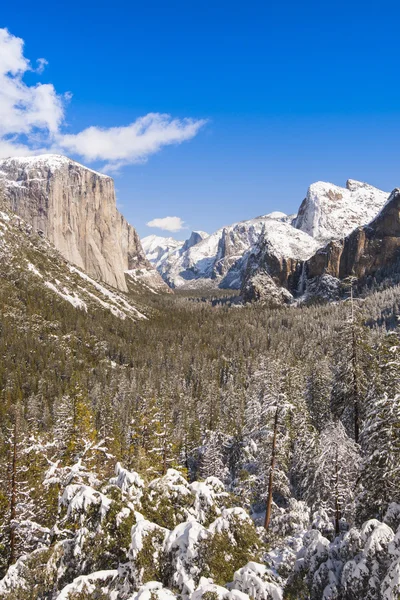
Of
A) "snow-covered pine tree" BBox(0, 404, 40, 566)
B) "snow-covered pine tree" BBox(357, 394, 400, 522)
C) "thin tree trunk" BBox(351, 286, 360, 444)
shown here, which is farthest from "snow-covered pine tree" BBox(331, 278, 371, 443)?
"snow-covered pine tree" BBox(0, 404, 40, 566)

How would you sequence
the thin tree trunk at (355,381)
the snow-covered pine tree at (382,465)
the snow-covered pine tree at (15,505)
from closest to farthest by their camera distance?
the snow-covered pine tree at (382,465) < the snow-covered pine tree at (15,505) < the thin tree trunk at (355,381)

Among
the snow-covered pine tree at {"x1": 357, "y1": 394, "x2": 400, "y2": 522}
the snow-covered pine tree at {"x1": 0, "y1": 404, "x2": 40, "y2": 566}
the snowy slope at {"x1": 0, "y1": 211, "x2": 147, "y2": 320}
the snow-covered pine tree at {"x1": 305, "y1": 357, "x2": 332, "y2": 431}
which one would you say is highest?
the snowy slope at {"x1": 0, "y1": 211, "x2": 147, "y2": 320}

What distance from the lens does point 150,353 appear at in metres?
123

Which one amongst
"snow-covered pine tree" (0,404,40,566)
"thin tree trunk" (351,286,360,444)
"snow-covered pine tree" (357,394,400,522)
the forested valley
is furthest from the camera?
"thin tree trunk" (351,286,360,444)

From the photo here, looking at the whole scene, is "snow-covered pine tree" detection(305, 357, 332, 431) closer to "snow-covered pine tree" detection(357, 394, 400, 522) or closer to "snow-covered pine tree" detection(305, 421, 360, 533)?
"snow-covered pine tree" detection(305, 421, 360, 533)

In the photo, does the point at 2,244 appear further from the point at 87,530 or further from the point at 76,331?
the point at 87,530

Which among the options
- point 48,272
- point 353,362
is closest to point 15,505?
point 353,362

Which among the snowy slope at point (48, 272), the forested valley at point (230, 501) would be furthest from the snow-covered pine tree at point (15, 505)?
the snowy slope at point (48, 272)

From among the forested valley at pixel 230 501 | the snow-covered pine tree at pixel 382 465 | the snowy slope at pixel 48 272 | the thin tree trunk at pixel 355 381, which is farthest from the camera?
the snowy slope at pixel 48 272

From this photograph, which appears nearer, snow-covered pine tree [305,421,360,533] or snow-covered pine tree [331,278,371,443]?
snow-covered pine tree [305,421,360,533]

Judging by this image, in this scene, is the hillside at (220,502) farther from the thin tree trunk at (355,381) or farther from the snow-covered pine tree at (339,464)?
the thin tree trunk at (355,381)

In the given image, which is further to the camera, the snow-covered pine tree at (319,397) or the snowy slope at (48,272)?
the snowy slope at (48,272)

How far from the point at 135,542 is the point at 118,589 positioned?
1.02 meters

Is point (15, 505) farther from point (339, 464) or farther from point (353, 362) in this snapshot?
point (353, 362)
